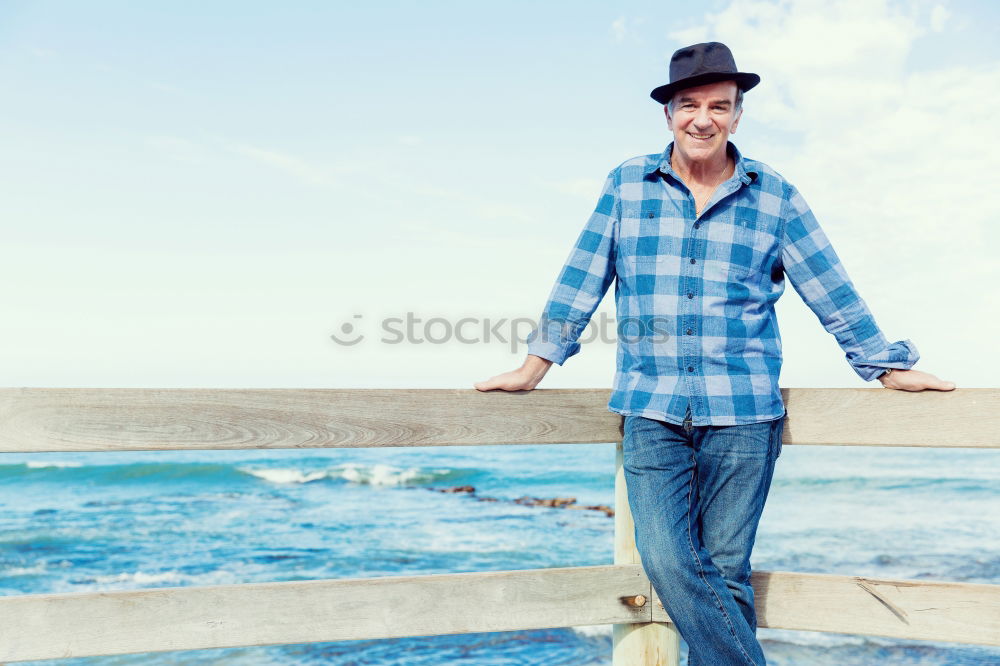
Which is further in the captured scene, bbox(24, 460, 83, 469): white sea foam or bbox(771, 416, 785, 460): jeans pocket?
bbox(24, 460, 83, 469): white sea foam

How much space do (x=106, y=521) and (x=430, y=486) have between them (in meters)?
5.51

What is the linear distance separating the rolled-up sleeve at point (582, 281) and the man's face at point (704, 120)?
0.21 metres

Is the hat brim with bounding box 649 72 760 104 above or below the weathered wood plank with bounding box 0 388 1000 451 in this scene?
above

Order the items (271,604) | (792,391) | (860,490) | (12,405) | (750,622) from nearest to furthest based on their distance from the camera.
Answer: (12,405) → (271,604) → (750,622) → (792,391) → (860,490)

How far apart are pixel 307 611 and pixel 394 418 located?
1.56 feet

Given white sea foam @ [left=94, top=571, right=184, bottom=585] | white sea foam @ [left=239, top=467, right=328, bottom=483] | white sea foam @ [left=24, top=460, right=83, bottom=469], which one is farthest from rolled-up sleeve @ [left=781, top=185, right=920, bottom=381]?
white sea foam @ [left=24, top=460, right=83, bottom=469]

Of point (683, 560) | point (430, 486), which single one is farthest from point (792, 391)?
point (430, 486)

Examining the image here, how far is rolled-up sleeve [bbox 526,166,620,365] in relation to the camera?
206 cm

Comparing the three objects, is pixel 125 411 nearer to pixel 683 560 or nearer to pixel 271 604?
pixel 271 604

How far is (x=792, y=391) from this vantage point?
6.77 feet

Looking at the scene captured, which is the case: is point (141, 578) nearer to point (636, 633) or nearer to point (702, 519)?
point (636, 633)

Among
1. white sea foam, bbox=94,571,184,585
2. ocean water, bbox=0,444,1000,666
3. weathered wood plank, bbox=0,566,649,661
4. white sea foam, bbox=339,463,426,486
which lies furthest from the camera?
white sea foam, bbox=339,463,426,486

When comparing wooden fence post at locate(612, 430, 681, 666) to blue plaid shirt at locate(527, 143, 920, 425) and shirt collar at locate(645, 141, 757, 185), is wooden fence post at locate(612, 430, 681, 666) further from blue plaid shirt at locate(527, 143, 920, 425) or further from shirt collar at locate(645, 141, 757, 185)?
shirt collar at locate(645, 141, 757, 185)

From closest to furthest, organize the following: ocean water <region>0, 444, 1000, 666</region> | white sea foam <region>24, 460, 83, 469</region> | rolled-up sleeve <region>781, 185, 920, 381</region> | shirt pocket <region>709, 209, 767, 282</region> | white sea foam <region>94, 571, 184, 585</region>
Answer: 1. shirt pocket <region>709, 209, 767, 282</region>
2. rolled-up sleeve <region>781, 185, 920, 381</region>
3. ocean water <region>0, 444, 1000, 666</region>
4. white sea foam <region>94, 571, 184, 585</region>
5. white sea foam <region>24, 460, 83, 469</region>
